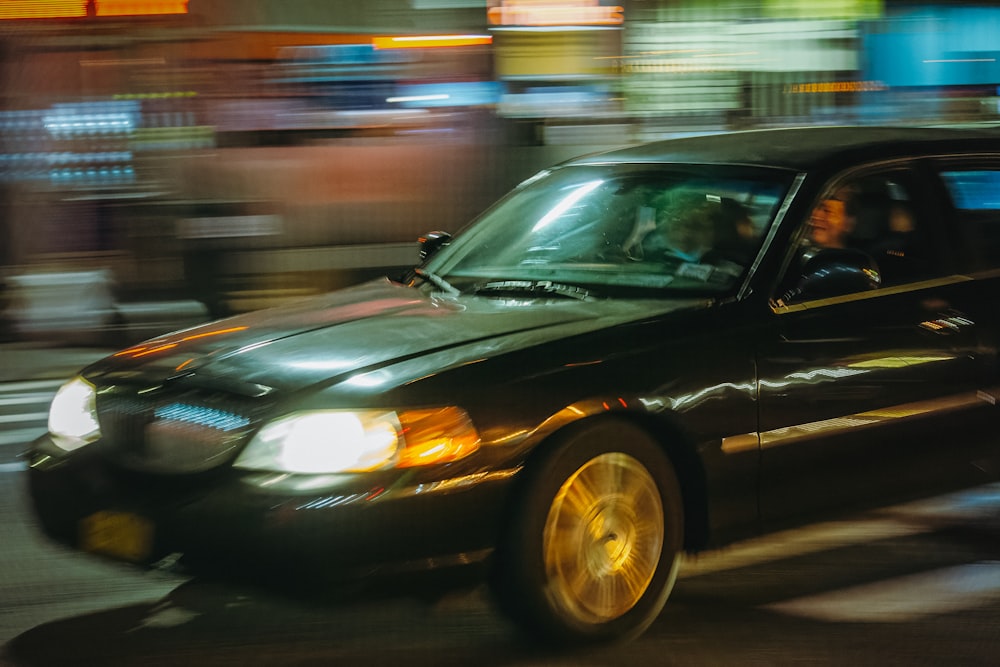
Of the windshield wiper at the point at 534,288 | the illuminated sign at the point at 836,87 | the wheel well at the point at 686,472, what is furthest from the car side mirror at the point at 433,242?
the illuminated sign at the point at 836,87

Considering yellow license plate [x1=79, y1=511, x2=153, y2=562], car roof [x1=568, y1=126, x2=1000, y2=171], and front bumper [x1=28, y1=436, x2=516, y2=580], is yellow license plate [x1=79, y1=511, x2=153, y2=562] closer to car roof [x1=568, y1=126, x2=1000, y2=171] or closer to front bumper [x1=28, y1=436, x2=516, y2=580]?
front bumper [x1=28, y1=436, x2=516, y2=580]

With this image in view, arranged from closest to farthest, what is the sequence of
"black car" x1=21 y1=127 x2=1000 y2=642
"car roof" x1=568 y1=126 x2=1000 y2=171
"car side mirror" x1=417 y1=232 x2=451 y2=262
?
"black car" x1=21 y1=127 x2=1000 y2=642, "car roof" x1=568 y1=126 x2=1000 y2=171, "car side mirror" x1=417 y1=232 x2=451 y2=262

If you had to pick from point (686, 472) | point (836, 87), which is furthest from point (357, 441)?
point (836, 87)

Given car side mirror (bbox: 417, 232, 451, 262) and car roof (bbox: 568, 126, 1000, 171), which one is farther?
car side mirror (bbox: 417, 232, 451, 262)

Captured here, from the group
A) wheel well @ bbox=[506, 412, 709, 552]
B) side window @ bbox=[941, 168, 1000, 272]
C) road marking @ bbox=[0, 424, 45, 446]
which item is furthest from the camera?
road marking @ bbox=[0, 424, 45, 446]

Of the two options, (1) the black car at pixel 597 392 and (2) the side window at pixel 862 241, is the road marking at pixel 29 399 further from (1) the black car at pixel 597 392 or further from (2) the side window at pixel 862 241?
(2) the side window at pixel 862 241

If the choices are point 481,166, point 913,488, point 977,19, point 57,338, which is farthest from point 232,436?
point 977,19

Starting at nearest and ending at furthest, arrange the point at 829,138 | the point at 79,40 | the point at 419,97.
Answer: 1. the point at 829,138
2. the point at 79,40
3. the point at 419,97

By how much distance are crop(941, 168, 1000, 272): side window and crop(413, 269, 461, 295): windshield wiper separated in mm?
1845

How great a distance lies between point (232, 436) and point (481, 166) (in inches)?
325

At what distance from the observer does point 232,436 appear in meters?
4.07

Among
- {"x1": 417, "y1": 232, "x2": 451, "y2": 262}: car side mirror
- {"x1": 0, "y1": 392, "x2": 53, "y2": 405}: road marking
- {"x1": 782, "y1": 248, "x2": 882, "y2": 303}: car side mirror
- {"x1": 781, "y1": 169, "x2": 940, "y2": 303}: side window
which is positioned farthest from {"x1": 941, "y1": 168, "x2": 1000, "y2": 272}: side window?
{"x1": 0, "y1": 392, "x2": 53, "y2": 405}: road marking

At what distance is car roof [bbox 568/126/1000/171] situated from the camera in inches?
208

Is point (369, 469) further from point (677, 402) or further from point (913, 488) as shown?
point (913, 488)
